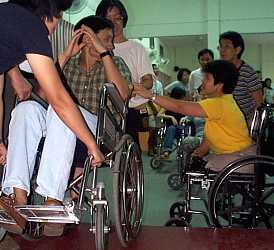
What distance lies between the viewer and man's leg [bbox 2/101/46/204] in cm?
147

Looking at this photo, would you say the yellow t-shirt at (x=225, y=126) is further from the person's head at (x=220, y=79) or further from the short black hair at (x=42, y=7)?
the short black hair at (x=42, y=7)

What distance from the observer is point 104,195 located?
151 centimetres

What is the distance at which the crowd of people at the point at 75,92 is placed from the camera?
4.37 feet

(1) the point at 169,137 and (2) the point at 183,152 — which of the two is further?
(1) the point at 169,137

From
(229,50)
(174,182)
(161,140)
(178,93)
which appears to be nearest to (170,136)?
(161,140)

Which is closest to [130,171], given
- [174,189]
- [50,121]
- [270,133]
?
[50,121]

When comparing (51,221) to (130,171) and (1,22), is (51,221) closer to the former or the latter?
(130,171)

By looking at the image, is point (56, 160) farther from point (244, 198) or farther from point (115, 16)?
point (244, 198)

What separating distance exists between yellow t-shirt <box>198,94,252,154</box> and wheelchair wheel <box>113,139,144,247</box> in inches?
20.0

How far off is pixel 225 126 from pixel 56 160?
3.45 feet

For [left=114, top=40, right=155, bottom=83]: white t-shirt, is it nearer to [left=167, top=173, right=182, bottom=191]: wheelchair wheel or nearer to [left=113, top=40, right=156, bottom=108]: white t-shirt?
[left=113, top=40, right=156, bottom=108]: white t-shirt

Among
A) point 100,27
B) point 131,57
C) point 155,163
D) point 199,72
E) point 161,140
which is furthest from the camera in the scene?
point 161,140

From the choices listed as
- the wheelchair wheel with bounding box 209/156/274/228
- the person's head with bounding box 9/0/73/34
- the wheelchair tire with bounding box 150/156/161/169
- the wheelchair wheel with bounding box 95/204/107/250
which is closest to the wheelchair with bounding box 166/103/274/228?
the wheelchair wheel with bounding box 209/156/274/228

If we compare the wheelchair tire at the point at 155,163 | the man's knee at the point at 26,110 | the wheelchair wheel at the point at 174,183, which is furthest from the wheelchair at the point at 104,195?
the wheelchair tire at the point at 155,163
